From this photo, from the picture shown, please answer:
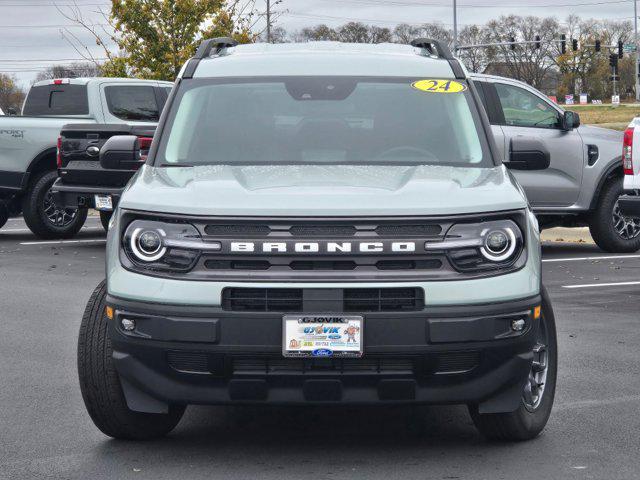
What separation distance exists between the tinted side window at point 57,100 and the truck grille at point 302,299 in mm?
12868

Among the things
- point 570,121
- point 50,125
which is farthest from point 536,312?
point 50,125

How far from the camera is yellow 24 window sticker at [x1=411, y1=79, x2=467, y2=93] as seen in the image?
6479mm

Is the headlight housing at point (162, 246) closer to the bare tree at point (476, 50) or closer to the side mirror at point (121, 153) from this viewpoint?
the side mirror at point (121, 153)

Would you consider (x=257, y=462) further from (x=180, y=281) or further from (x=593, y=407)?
(x=593, y=407)

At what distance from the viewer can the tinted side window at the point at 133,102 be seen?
1755 centimetres

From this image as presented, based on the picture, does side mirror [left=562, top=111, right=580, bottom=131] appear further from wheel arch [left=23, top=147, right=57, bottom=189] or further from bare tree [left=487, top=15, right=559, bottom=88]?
bare tree [left=487, top=15, right=559, bottom=88]

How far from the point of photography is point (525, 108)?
14430 millimetres

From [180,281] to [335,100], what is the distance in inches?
66.8

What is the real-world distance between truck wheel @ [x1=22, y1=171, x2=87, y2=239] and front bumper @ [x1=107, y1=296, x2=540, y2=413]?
38.2ft

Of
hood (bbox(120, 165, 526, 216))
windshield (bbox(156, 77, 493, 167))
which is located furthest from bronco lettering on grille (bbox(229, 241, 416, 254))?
windshield (bbox(156, 77, 493, 167))

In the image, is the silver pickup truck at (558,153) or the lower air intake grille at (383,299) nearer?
the lower air intake grille at (383,299)

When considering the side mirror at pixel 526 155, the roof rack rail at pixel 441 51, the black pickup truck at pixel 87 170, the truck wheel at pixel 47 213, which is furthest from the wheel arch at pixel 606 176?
the side mirror at pixel 526 155

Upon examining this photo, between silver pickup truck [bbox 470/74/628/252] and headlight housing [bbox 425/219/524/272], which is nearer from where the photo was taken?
headlight housing [bbox 425/219/524/272]

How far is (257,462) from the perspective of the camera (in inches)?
215
